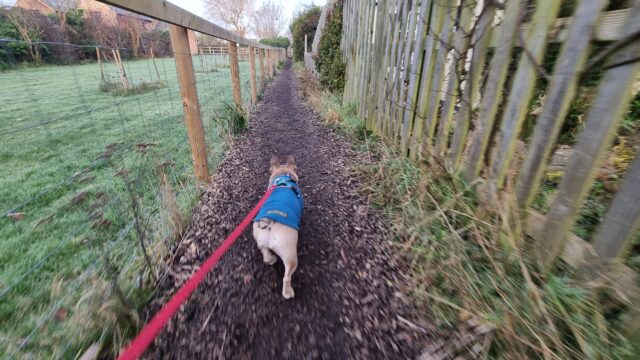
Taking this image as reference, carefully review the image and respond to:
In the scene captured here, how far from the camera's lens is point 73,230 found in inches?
97.7

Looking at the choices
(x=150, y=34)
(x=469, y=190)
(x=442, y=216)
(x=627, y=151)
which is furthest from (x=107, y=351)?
(x=627, y=151)

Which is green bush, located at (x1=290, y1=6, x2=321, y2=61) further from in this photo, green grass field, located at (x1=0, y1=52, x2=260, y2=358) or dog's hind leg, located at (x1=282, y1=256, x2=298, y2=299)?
dog's hind leg, located at (x1=282, y1=256, x2=298, y2=299)

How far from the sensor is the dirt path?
1.59m

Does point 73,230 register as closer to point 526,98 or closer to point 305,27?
point 526,98

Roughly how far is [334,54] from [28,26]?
6.95 meters

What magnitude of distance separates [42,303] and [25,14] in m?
1.86

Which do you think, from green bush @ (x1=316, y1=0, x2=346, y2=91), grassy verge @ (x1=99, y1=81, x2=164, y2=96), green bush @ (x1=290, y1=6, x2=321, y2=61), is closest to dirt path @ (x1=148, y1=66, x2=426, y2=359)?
green bush @ (x1=316, y1=0, x2=346, y2=91)

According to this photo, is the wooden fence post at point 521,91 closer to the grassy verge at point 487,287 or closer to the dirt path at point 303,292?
the grassy verge at point 487,287

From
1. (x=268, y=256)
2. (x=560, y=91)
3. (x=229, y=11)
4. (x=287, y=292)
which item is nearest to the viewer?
(x=560, y=91)

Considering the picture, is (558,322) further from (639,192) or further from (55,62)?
(55,62)

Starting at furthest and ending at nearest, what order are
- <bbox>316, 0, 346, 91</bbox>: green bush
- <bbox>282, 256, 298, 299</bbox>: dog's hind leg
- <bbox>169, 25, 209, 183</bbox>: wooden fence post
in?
<bbox>316, 0, 346, 91</bbox>: green bush
<bbox>169, 25, 209, 183</bbox>: wooden fence post
<bbox>282, 256, 298, 299</bbox>: dog's hind leg

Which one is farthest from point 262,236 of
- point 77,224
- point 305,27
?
point 305,27

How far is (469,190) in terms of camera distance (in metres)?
2.15

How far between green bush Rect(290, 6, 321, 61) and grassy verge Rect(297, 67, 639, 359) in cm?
2247
